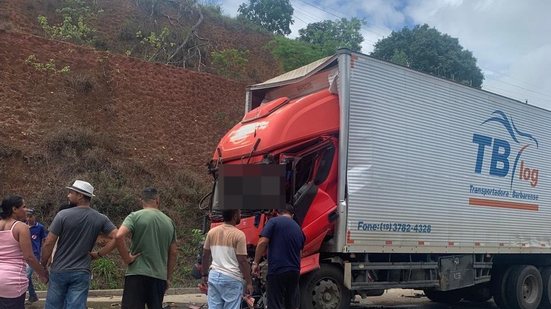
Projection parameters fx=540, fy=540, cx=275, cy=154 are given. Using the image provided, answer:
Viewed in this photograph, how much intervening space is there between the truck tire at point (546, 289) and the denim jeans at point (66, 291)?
8.79 metres

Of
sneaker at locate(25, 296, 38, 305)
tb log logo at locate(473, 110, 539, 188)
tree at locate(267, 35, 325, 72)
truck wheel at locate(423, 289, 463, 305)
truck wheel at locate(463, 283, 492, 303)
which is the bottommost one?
sneaker at locate(25, 296, 38, 305)

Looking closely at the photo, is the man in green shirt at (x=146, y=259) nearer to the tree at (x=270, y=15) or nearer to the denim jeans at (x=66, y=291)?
the denim jeans at (x=66, y=291)

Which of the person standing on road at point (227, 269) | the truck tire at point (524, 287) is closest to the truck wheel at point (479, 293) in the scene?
the truck tire at point (524, 287)

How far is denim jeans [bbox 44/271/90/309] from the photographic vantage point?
4777mm

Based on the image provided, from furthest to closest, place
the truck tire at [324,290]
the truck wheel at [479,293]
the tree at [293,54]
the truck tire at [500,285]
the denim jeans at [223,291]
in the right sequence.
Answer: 1. the tree at [293,54]
2. the truck wheel at [479,293]
3. the truck tire at [500,285]
4. the truck tire at [324,290]
5. the denim jeans at [223,291]

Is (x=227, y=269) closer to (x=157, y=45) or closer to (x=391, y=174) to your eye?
(x=391, y=174)

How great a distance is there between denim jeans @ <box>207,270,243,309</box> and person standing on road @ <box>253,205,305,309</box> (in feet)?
2.13

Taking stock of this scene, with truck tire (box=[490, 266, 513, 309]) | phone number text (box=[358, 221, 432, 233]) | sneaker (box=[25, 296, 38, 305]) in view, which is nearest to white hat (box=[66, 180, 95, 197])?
phone number text (box=[358, 221, 432, 233])

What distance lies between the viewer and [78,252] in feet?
15.8

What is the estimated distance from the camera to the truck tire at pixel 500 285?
378 inches

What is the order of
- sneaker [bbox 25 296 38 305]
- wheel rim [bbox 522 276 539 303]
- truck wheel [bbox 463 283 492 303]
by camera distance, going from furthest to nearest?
truck wheel [bbox 463 283 492 303] < wheel rim [bbox 522 276 539 303] < sneaker [bbox 25 296 38 305]

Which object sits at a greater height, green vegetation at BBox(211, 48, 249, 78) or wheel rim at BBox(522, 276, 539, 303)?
green vegetation at BBox(211, 48, 249, 78)

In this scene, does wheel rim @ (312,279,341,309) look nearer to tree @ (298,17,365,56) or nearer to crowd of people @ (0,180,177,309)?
crowd of people @ (0,180,177,309)

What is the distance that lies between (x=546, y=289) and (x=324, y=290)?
5.67 m
